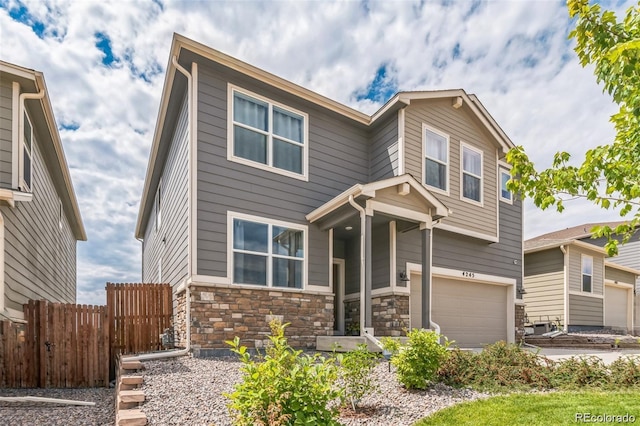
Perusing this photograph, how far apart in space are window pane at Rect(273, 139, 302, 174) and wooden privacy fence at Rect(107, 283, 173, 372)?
3658mm

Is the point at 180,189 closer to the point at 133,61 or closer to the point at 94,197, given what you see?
A: the point at 133,61

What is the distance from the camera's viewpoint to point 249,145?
8.79 m

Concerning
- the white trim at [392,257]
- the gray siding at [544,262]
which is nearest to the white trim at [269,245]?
the white trim at [392,257]

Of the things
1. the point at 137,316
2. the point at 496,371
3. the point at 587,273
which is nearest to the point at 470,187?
the point at 496,371

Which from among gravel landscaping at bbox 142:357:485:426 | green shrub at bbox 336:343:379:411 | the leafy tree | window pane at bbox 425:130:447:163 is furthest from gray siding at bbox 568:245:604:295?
green shrub at bbox 336:343:379:411

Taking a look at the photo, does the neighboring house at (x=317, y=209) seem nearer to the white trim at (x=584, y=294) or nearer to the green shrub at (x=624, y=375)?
the green shrub at (x=624, y=375)

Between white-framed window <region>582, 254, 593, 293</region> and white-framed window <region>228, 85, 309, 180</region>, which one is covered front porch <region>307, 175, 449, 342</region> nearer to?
white-framed window <region>228, 85, 309, 180</region>

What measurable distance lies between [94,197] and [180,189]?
29.0 feet

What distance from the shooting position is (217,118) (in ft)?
27.4

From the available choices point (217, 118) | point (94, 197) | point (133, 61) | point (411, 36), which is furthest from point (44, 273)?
point (411, 36)

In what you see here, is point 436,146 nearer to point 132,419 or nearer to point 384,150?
point 384,150

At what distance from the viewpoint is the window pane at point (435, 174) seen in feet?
35.0

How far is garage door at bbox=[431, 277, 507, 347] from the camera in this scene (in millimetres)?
10789

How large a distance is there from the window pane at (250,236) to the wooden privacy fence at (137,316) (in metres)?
1.80
